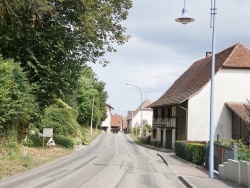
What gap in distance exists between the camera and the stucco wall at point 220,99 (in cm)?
3891

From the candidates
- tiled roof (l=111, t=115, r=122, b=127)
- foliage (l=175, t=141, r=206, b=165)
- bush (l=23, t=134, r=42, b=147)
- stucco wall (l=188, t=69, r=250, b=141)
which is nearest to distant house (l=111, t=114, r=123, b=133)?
tiled roof (l=111, t=115, r=122, b=127)

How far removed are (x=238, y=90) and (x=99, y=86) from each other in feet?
163

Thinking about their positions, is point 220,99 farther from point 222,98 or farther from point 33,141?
point 33,141

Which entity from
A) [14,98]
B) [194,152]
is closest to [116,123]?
[194,152]

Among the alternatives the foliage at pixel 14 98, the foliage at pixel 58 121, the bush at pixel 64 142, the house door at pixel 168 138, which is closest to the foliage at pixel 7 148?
the foliage at pixel 14 98

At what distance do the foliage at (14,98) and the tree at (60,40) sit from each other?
83.4 inches

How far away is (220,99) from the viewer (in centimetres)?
3922

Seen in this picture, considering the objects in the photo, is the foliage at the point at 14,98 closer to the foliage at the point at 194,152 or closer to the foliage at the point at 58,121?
the foliage at the point at 194,152

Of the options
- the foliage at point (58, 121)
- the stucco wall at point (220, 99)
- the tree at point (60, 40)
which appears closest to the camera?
the tree at point (60, 40)

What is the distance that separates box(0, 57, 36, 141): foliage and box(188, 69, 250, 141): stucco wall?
18.6m

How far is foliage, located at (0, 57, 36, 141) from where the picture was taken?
17062 millimetres

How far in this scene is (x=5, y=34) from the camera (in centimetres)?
2316

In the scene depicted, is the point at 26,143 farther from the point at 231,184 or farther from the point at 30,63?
the point at 231,184

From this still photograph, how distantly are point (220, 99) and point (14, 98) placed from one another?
24150 millimetres
